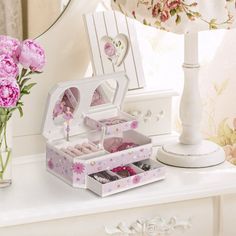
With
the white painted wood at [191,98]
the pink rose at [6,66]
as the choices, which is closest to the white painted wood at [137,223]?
the white painted wood at [191,98]

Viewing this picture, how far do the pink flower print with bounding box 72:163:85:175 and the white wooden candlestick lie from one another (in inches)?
10.9

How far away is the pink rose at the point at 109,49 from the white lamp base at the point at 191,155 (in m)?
0.29

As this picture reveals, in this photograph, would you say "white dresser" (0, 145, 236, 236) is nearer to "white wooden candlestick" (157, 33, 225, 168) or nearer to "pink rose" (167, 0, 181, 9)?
"white wooden candlestick" (157, 33, 225, 168)

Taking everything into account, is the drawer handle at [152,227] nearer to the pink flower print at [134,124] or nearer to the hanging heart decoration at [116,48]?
the pink flower print at [134,124]

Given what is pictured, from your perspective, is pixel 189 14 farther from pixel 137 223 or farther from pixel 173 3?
pixel 137 223

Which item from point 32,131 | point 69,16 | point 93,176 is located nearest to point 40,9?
point 69,16

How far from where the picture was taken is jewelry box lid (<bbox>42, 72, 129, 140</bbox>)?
1605mm

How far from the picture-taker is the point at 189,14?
1.42 metres

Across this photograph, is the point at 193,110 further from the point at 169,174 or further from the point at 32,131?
the point at 32,131

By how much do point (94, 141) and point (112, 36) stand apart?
12.2 inches

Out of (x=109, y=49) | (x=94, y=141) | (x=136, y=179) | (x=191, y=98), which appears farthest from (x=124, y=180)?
(x=109, y=49)

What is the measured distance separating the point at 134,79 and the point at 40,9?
33cm

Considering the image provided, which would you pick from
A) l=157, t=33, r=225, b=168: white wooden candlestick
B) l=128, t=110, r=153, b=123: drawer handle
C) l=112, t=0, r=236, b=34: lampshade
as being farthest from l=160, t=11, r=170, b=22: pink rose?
l=128, t=110, r=153, b=123: drawer handle

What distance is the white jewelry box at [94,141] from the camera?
1.51 metres
